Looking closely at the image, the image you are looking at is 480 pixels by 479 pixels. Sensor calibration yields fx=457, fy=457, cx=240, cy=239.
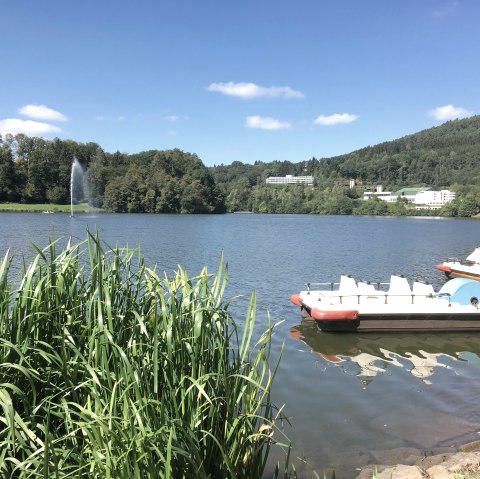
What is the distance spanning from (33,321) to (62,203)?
354 feet

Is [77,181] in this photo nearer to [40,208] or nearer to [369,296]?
[40,208]

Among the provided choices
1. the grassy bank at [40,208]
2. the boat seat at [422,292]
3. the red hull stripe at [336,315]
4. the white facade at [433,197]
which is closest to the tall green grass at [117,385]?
the red hull stripe at [336,315]

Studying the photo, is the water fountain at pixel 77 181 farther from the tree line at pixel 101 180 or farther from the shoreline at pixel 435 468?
the shoreline at pixel 435 468

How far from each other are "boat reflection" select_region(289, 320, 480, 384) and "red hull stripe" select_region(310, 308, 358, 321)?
0.58 meters

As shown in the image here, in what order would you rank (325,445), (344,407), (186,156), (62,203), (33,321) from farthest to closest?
(186,156)
(62,203)
(344,407)
(325,445)
(33,321)

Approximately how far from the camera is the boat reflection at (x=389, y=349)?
10757 mm

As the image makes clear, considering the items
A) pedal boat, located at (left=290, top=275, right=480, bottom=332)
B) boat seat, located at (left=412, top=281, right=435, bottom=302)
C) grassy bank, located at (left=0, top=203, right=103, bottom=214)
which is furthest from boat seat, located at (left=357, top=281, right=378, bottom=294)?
grassy bank, located at (left=0, top=203, right=103, bottom=214)

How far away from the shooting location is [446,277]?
83.4 ft

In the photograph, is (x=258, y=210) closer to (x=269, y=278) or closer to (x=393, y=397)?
(x=269, y=278)

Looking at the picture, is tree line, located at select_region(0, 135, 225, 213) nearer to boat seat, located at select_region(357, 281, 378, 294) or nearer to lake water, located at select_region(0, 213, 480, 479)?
lake water, located at select_region(0, 213, 480, 479)

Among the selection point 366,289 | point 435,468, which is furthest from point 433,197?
point 435,468

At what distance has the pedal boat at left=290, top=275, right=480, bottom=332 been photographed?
41.9 ft

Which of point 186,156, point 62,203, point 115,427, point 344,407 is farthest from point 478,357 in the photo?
point 186,156

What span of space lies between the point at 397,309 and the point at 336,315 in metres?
1.92
